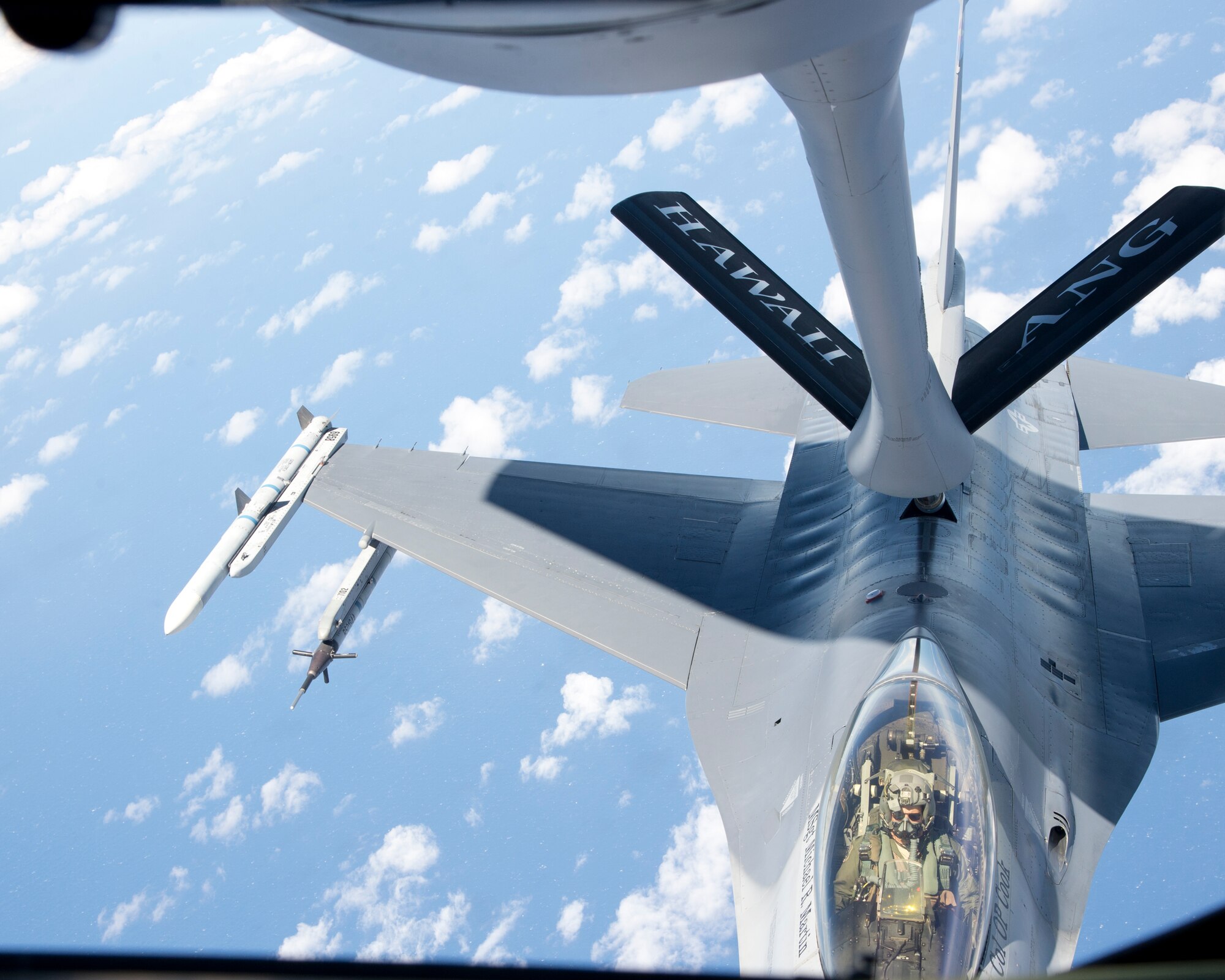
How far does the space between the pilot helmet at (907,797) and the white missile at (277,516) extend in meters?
10.9

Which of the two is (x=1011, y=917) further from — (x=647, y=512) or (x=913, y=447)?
(x=647, y=512)

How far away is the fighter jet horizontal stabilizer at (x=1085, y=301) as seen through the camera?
9.95 meters

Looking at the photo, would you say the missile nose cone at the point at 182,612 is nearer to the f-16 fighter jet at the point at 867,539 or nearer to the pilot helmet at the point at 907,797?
the f-16 fighter jet at the point at 867,539

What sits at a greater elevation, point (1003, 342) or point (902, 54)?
point (1003, 342)

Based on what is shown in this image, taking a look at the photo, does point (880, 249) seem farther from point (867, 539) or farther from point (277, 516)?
point (277, 516)

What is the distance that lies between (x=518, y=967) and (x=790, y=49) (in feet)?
12.1

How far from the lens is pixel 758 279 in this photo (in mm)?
11523

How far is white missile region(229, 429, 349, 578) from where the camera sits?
14.9 m

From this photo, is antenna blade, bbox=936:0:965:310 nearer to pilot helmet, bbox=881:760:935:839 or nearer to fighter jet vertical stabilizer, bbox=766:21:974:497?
fighter jet vertical stabilizer, bbox=766:21:974:497

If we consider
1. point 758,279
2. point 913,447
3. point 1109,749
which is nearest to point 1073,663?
point 1109,749

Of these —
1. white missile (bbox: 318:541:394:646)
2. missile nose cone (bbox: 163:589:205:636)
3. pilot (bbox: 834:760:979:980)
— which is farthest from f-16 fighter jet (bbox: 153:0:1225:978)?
missile nose cone (bbox: 163:589:205:636)

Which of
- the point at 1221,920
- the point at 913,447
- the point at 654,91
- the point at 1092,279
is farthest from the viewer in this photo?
the point at 1092,279

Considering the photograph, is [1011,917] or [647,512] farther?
[647,512]

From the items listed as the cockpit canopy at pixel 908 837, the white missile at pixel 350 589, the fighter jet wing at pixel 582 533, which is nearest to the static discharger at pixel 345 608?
the white missile at pixel 350 589
